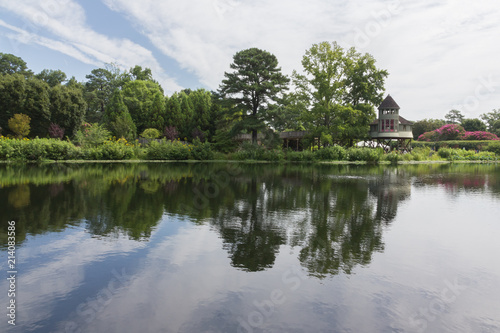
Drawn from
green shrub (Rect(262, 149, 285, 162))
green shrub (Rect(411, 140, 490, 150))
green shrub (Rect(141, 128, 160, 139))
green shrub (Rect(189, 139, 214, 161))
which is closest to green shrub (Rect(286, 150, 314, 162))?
green shrub (Rect(262, 149, 285, 162))

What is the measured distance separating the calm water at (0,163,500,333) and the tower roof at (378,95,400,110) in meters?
40.9

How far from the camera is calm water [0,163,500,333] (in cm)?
461

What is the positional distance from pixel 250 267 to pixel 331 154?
126 ft

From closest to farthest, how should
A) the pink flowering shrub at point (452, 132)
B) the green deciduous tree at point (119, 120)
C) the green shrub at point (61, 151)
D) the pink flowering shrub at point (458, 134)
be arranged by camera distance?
the green shrub at point (61, 151)
the green deciduous tree at point (119, 120)
the pink flowering shrub at point (458, 134)
the pink flowering shrub at point (452, 132)

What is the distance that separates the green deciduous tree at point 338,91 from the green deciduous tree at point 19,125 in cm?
3684

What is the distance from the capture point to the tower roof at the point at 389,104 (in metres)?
49.8

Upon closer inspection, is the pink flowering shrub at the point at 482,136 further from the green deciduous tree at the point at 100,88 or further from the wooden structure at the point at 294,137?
the green deciduous tree at the point at 100,88

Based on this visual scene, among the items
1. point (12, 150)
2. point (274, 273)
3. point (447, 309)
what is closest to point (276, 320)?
point (274, 273)

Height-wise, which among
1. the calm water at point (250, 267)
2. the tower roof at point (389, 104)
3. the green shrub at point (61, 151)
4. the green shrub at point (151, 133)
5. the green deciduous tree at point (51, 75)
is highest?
the green deciduous tree at point (51, 75)

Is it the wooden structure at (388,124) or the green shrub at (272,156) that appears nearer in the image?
the green shrub at (272,156)

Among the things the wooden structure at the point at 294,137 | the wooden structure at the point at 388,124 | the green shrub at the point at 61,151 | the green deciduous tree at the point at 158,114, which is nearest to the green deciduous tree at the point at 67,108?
the green deciduous tree at the point at 158,114

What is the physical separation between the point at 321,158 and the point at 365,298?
127 feet

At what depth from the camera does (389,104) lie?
50.2 m

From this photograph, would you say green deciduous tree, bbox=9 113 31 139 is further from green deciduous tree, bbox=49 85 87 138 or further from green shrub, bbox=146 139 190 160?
green shrub, bbox=146 139 190 160
